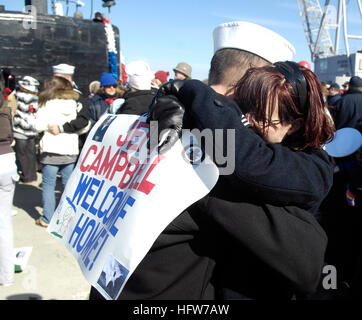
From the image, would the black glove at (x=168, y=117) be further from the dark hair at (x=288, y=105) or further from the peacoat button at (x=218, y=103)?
the dark hair at (x=288, y=105)

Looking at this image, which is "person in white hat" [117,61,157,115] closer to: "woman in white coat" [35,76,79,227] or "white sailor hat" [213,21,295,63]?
"woman in white coat" [35,76,79,227]

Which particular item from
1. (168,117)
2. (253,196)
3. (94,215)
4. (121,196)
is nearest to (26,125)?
(94,215)

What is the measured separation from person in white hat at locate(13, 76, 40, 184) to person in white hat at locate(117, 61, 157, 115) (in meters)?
2.54

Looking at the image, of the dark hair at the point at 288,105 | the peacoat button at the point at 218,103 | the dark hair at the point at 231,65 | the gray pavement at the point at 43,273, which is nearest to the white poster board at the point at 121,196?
the peacoat button at the point at 218,103

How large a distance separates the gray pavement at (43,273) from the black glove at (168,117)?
2497 millimetres

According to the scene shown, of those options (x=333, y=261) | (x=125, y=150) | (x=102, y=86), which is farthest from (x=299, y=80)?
(x=102, y=86)

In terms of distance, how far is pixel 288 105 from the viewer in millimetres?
1058

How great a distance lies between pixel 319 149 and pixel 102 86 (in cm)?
504

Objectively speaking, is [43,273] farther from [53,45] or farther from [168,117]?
[53,45]

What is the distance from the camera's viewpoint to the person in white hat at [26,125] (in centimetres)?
556

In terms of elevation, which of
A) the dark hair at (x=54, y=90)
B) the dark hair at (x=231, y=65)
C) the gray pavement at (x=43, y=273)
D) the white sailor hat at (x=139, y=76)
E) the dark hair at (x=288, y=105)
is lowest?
the gray pavement at (x=43, y=273)

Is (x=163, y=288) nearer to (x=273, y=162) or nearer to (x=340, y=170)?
(x=273, y=162)

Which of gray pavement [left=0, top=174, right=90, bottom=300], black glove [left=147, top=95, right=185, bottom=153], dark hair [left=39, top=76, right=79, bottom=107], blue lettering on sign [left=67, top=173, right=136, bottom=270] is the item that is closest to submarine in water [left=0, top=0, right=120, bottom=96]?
dark hair [left=39, top=76, right=79, bottom=107]
